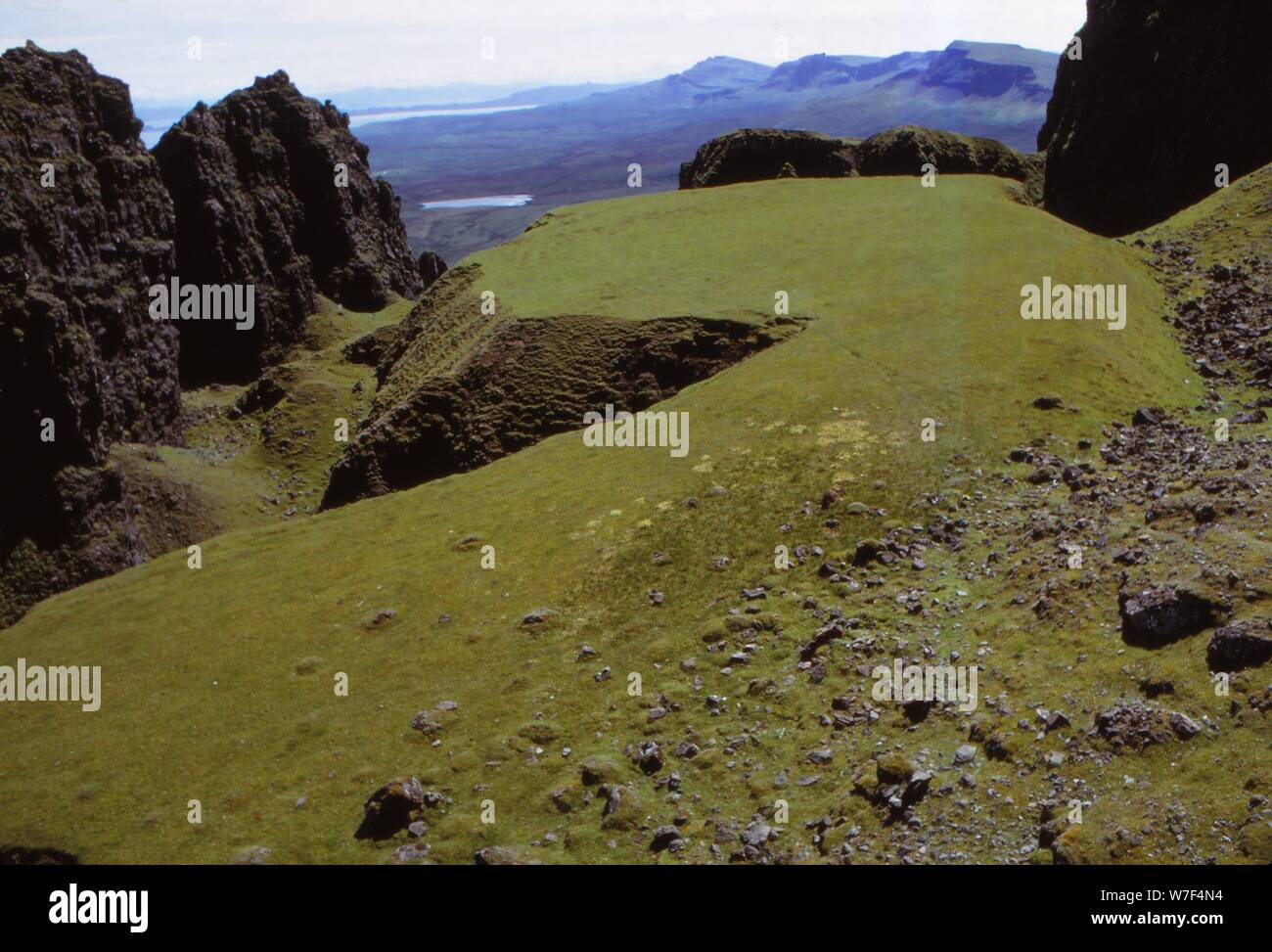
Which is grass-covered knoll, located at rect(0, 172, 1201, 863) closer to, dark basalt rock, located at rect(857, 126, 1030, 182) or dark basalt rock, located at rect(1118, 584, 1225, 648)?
dark basalt rock, located at rect(1118, 584, 1225, 648)

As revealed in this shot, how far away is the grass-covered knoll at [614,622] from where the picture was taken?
2758cm

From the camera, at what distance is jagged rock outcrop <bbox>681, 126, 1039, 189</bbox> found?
441 ft

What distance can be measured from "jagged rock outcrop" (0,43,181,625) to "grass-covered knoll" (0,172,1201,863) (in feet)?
85.4

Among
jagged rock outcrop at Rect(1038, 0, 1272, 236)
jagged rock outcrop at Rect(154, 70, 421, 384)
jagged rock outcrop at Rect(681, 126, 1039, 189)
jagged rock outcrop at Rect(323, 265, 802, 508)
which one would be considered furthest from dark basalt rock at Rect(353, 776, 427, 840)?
jagged rock outcrop at Rect(154, 70, 421, 384)

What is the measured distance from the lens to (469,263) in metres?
102

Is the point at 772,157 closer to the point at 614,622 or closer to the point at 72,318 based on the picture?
the point at 72,318

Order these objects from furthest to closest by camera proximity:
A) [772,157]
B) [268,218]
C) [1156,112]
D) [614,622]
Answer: [268,218] → [772,157] → [1156,112] → [614,622]

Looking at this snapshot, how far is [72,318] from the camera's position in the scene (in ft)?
337

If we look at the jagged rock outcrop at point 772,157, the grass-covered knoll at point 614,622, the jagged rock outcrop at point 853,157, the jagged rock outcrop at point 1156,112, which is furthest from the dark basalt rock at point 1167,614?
the jagged rock outcrop at point 772,157

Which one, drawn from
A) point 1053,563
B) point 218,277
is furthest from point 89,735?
point 218,277

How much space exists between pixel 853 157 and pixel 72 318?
379 ft

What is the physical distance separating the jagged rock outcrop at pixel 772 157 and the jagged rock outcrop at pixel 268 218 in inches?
2741

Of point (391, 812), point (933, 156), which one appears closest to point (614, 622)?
point (391, 812)
